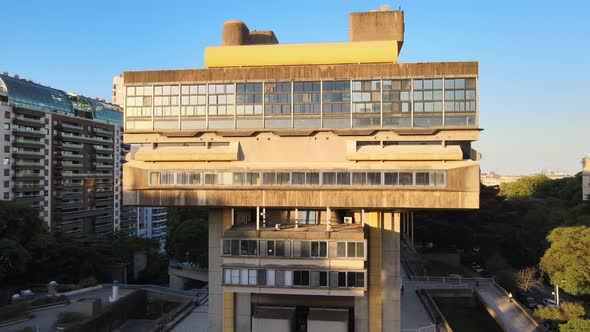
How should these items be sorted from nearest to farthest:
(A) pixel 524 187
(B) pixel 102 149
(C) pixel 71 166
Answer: (C) pixel 71 166 → (B) pixel 102 149 → (A) pixel 524 187

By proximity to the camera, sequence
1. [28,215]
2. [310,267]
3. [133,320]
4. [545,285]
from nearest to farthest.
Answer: [310,267]
[133,320]
[28,215]
[545,285]

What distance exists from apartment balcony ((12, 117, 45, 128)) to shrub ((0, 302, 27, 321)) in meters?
45.5

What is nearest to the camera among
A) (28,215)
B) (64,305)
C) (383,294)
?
(383,294)

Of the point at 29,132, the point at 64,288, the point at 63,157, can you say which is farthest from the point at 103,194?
the point at 64,288

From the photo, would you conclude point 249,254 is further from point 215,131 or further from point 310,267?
point 215,131

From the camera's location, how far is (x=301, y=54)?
29000 millimetres

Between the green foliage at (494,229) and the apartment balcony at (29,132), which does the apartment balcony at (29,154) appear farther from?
the green foliage at (494,229)

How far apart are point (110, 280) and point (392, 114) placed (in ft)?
191

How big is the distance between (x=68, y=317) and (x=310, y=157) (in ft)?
92.6

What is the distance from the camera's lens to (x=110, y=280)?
67.9m

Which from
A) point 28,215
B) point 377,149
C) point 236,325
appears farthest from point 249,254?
point 28,215

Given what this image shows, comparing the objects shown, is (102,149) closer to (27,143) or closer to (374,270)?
(27,143)

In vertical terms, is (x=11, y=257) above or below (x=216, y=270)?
below

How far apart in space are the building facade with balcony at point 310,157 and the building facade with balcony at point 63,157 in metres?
47.8
